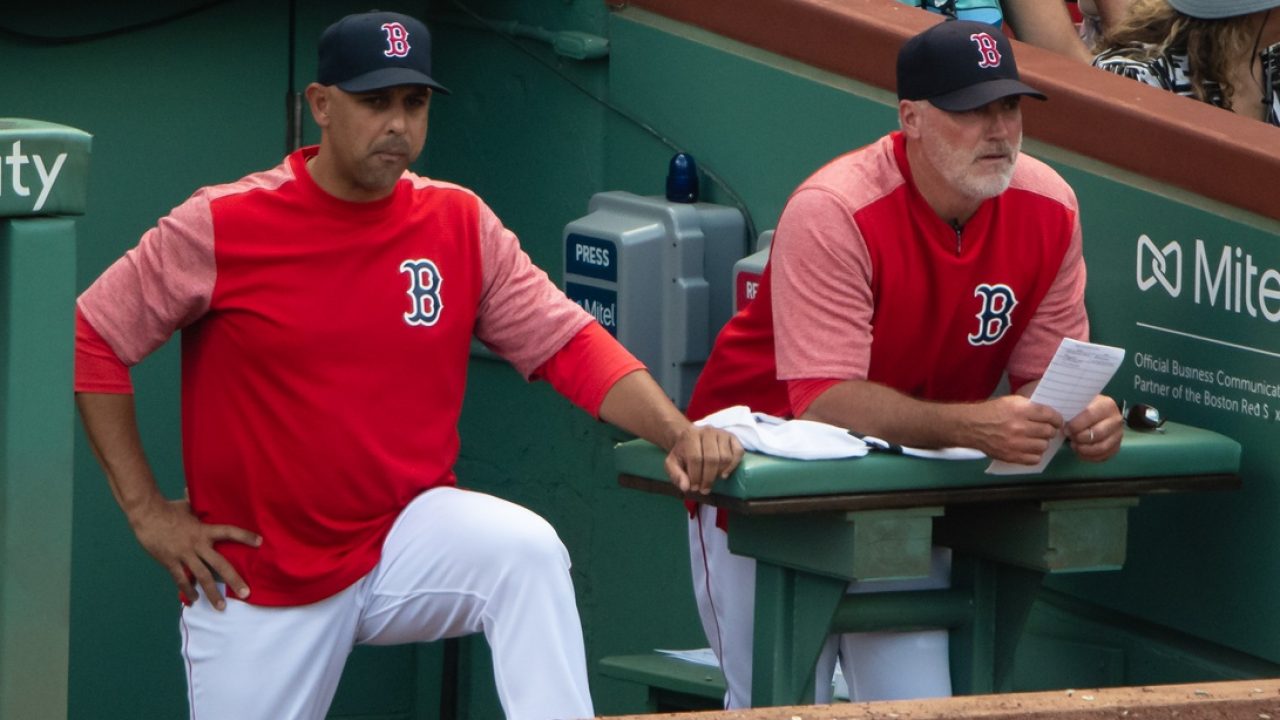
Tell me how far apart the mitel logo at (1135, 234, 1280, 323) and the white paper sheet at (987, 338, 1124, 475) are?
417 millimetres

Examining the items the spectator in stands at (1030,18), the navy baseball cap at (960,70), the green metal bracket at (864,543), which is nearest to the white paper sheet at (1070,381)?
the green metal bracket at (864,543)

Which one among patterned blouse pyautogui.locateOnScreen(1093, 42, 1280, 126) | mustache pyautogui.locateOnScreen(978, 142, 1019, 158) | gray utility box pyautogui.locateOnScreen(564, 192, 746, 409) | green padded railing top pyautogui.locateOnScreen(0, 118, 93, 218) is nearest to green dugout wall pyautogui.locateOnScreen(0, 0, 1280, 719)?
gray utility box pyautogui.locateOnScreen(564, 192, 746, 409)

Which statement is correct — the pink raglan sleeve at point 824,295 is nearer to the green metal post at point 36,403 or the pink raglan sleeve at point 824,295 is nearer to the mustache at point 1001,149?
A: the mustache at point 1001,149

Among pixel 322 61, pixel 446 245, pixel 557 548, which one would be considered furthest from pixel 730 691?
pixel 322 61

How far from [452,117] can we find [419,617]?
2355 mm

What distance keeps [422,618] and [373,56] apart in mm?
1038

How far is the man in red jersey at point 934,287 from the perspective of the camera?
4.01 metres

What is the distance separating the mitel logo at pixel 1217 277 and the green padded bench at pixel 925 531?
253mm

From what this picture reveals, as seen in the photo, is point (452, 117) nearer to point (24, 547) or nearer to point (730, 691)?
point (730, 691)

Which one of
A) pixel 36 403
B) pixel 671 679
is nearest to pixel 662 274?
pixel 671 679

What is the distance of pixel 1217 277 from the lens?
13.9 ft

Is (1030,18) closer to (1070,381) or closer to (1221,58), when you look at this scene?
(1221,58)

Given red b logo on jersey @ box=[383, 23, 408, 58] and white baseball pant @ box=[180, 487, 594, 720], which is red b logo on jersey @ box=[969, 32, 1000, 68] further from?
white baseball pant @ box=[180, 487, 594, 720]

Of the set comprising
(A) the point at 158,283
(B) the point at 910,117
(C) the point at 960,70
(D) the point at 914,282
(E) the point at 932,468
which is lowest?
(E) the point at 932,468
